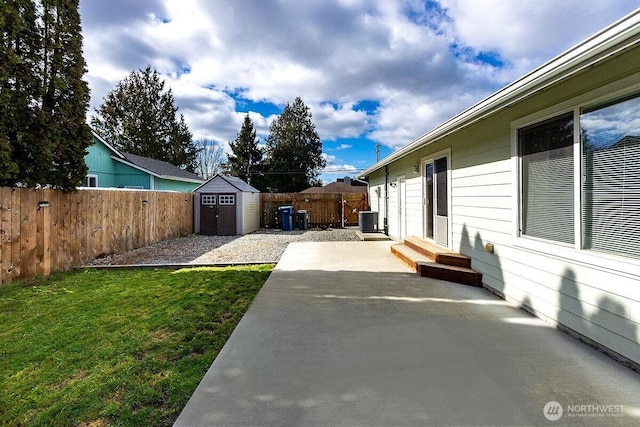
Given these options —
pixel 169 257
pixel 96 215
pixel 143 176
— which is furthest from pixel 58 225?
pixel 143 176

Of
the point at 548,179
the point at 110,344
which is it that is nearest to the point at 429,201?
the point at 548,179

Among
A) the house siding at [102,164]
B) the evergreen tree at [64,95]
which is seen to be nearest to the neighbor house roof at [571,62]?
the evergreen tree at [64,95]

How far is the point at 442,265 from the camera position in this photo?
541 cm

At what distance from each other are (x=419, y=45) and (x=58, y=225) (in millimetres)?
10042

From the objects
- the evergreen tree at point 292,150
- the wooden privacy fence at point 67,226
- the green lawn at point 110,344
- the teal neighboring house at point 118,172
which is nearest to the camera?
the green lawn at point 110,344

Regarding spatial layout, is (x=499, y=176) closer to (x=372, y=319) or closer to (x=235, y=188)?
(x=372, y=319)

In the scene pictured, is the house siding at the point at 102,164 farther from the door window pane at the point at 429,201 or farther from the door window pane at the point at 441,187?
the door window pane at the point at 441,187

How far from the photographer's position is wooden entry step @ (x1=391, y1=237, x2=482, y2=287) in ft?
16.4

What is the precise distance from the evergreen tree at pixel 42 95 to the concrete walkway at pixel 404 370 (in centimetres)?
494

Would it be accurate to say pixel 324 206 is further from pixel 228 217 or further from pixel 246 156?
pixel 246 156

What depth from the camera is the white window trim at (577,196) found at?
2549mm

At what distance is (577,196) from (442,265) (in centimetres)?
262

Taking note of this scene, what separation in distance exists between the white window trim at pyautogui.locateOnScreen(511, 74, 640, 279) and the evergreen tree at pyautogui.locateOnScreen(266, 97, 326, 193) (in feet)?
88.5

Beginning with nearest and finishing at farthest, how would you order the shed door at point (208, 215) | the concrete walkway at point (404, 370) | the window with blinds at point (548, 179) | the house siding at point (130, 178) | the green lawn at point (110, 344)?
the concrete walkway at point (404, 370) < the green lawn at point (110, 344) < the window with blinds at point (548, 179) < the shed door at point (208, 215) < the house siding at point (130, 178)
